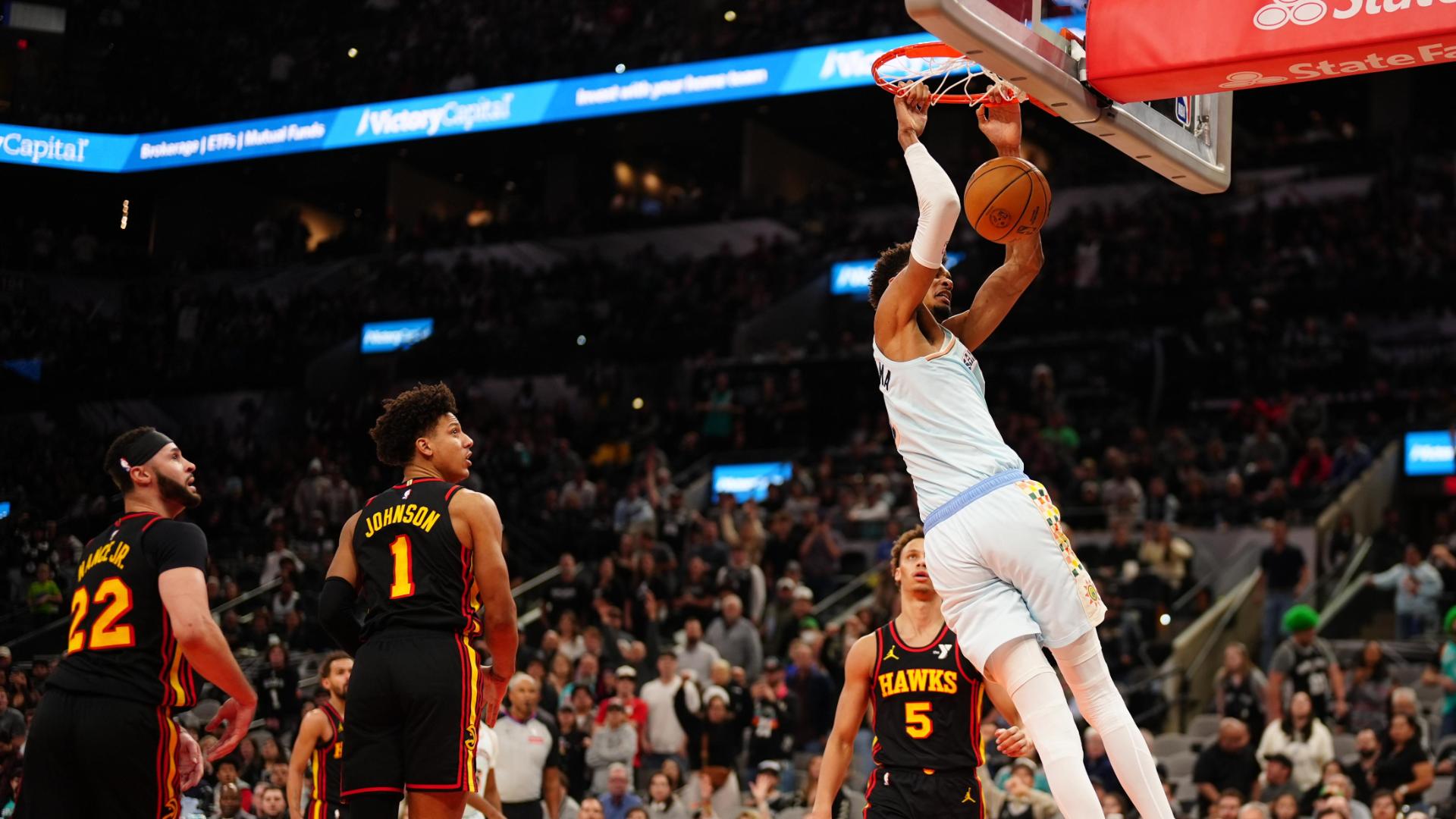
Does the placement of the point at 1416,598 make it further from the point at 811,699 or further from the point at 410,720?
the point at 410,720

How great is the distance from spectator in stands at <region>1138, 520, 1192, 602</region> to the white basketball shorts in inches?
468

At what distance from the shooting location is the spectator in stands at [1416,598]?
1589 centimetres

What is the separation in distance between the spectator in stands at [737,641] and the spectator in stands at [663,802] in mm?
2871

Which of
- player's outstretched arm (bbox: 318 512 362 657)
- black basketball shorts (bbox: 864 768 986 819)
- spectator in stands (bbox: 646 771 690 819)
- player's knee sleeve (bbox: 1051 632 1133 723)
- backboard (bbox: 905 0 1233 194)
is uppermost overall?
backboard (bbox: 905 0 1233 194)

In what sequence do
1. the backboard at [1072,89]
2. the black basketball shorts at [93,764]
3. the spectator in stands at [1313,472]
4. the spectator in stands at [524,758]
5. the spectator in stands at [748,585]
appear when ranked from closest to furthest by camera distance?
the backboard at [1072,89] → the black basketball shorts at [93,764] → the spectator in stands at [524,758] → the spectator in stands at [748,585] → the spectator in stands at [1313,472]

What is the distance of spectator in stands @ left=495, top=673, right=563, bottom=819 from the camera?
12.5 m

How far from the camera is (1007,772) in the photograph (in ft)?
41.9

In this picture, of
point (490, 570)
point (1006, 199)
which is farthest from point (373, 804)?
point (1006, 199)

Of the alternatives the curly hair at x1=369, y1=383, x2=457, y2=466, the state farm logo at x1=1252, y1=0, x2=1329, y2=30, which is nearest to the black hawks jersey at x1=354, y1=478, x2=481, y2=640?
the curly hair at x1=369, y1=383, x2=457, y2=466

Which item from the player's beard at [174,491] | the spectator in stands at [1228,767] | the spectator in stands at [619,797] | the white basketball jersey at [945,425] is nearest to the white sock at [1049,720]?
the white basketball jersey at [945,425]

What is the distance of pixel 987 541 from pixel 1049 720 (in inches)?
24.4

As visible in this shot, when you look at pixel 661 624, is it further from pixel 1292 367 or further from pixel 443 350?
pixel 443 350

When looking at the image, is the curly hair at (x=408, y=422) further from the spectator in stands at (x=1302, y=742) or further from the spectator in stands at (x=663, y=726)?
the spectator in stands at (x=663, y=726)

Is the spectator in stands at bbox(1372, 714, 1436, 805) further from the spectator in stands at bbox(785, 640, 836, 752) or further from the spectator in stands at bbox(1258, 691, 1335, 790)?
the spectator in stands at bbox(785, 640, 836, 752)
